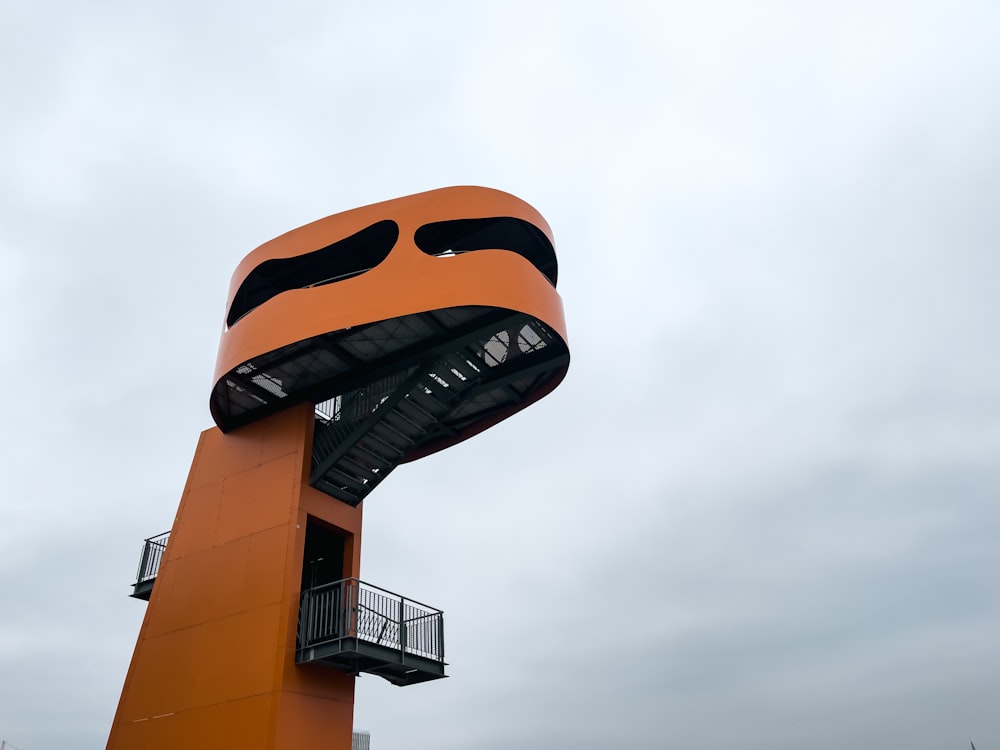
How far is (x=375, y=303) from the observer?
16609mm

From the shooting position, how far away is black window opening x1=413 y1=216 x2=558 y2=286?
19.5m

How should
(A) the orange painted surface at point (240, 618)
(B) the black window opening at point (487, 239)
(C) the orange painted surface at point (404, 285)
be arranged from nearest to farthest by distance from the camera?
(A) the orange painted surface at point (240, 618)
(C) the orange painted surface at point (404, 285)
(B) the black window opening at point (487, 239)

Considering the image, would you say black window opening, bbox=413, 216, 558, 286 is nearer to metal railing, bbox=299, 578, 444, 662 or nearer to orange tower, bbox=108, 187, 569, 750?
orange tower, bbox=108, 187, 569, 750

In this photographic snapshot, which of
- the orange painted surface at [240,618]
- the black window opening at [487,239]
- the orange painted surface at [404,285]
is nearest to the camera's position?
the orange painted surface at [240,618]

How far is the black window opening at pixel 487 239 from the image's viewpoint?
19484 mm

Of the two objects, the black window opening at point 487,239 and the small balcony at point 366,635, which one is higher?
the black window opening at point 487,239

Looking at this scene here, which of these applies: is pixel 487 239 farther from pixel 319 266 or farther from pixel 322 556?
pixel 322 556

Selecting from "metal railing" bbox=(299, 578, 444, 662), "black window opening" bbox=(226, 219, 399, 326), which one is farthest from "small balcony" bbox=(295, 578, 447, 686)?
"black window opening" bbox=(226, 219, 399, 326)

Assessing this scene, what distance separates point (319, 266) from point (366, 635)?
31.6 ft

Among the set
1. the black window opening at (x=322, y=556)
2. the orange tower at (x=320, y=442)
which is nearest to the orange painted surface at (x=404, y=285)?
the orange tower at (x=320, y=442)

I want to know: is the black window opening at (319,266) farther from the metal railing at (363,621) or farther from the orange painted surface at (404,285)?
the metal railing at (363,621)

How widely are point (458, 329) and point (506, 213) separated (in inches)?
115

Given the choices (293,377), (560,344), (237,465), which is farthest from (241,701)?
(560,344)

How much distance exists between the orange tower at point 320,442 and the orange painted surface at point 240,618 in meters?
0.05
